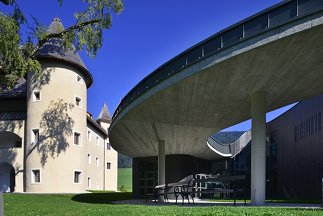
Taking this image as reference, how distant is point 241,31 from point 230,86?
3.76 m

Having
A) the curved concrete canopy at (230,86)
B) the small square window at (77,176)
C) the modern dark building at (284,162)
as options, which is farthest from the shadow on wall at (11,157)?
the curved concrete canopy at (230,86)

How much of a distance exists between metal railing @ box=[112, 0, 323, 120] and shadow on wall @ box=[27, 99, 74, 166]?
1977 centimetres

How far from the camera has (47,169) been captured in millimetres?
33406

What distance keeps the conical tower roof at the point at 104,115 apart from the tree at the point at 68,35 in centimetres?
4374

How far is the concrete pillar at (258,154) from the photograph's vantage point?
616 inches

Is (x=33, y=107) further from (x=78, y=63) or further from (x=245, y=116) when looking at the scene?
(x=245, y=116)

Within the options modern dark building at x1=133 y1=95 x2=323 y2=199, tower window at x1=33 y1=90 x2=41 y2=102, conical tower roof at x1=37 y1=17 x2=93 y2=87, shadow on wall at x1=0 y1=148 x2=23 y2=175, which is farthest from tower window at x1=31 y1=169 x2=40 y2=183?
conical tower roof at x1=37 y1=17 x2=93 y2=87

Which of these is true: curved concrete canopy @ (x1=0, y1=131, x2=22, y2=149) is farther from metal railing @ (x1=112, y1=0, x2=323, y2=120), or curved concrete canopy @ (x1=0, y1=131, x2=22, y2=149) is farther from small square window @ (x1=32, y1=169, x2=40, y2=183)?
metal railing @ (x1=112, y1=0, x2=323, y2=120)

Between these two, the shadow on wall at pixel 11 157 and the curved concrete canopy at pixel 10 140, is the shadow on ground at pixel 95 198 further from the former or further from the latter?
the curved concrete canopy at pixel 10 140

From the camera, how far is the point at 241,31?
12.6 metres

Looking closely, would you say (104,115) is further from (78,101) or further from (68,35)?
(68,35)

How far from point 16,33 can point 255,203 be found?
12.9 meters

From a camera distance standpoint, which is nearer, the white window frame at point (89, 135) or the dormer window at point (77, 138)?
the dormer window at point (77, 138)

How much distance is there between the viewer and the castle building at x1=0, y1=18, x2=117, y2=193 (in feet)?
111
